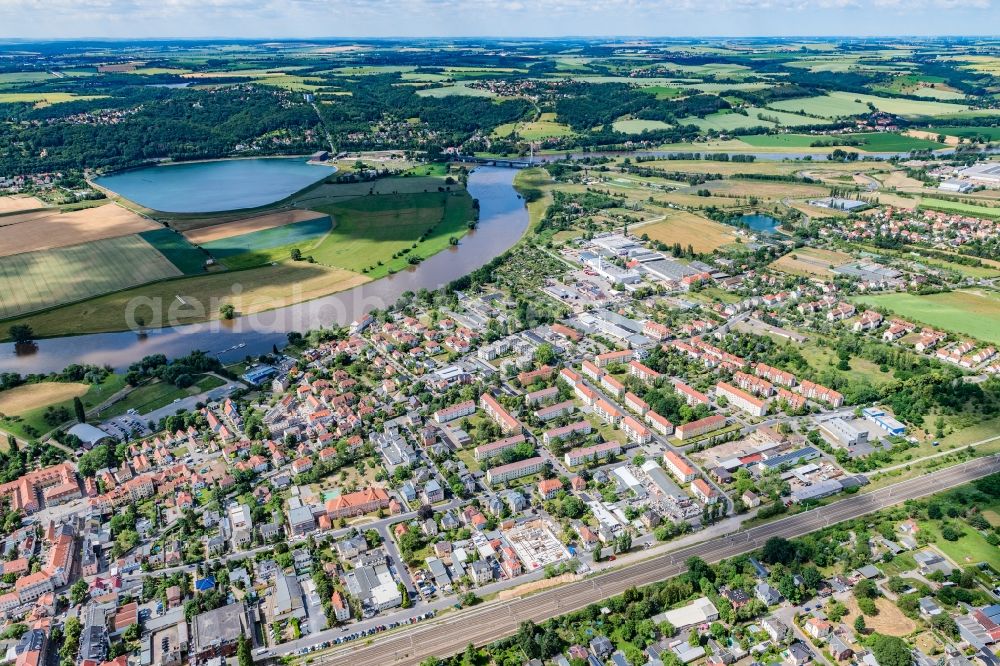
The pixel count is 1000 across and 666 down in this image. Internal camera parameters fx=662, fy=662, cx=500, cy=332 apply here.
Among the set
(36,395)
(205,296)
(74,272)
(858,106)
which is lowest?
(36,395)

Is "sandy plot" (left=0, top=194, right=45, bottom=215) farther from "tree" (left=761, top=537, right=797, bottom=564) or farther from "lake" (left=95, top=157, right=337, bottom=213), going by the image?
"tree" (left=761, top=537, right=797, bottom=564)

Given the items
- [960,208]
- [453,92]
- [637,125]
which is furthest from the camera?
[453,92]

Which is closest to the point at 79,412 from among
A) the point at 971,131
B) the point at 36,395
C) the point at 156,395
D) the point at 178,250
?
the point at 156,395

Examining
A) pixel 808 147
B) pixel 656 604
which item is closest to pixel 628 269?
pixel 656 604

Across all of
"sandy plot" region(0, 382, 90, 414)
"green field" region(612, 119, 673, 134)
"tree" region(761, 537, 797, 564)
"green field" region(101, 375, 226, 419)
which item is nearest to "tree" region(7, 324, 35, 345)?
"sandy plot" region(0, 382, 90, 414)

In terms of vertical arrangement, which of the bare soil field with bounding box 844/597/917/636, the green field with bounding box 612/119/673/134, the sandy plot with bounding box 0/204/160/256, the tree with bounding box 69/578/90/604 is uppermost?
the green field with bounding box 612/119/673/134

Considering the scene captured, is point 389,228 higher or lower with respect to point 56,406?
higher

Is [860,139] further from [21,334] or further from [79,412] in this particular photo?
[21,334]

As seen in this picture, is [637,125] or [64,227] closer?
[64,227]
